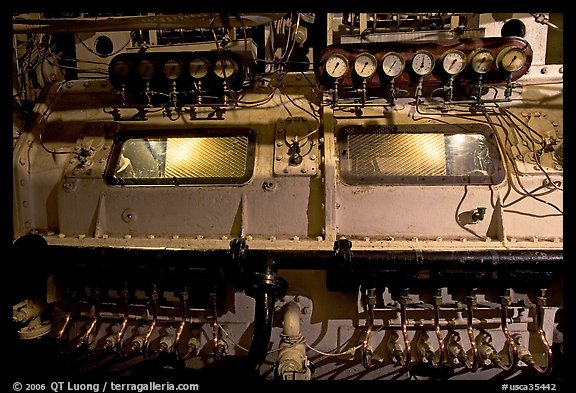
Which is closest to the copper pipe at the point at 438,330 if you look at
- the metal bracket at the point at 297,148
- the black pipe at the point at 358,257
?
the black pipe at the point at 358,257

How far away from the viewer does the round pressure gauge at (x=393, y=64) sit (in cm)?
244

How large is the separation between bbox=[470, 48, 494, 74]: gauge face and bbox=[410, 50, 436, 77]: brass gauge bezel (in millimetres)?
273

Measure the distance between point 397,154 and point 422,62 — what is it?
68 cm

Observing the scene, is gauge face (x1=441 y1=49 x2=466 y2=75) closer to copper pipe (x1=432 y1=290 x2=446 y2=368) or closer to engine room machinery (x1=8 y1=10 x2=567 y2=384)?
engine room machinery (x1=8 y1=10 x2=567 y2=384)

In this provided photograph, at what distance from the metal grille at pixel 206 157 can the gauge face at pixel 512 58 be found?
1.93m

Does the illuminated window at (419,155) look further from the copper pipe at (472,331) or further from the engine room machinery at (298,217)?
the copper pipe at (472,331)

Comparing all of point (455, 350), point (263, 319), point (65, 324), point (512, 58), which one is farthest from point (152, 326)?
point (512, 58)

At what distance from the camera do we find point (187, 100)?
2805 millimetres

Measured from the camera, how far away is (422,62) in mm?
2432

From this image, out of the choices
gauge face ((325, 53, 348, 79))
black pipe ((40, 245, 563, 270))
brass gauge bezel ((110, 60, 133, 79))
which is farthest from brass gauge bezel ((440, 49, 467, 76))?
brass gauge bezel ((110, 60, 133, 79))

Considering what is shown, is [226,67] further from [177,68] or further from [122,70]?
[122,70]

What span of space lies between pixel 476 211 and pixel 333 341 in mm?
1298

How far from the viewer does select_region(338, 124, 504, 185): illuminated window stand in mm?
2326

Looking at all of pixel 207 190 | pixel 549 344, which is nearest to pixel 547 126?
pixel 549 344
